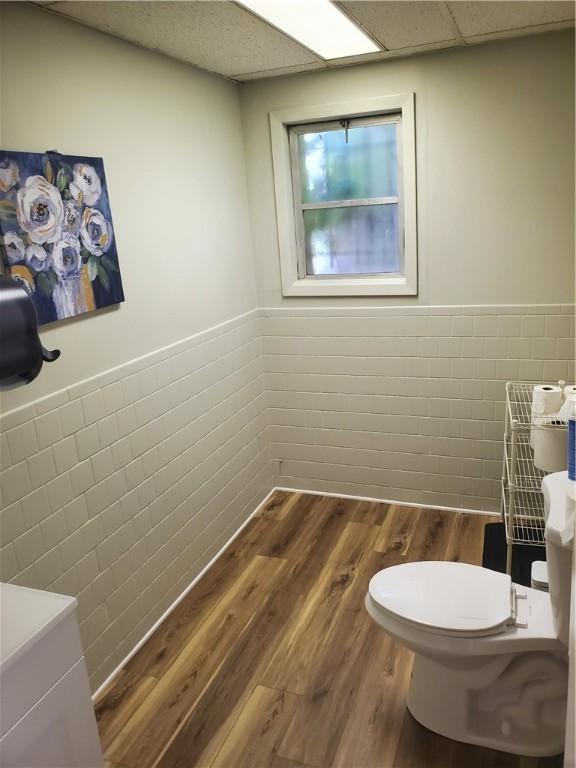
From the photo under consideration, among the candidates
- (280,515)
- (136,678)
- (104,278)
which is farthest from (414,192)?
(136,678)

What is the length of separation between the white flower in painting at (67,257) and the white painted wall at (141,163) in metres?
0.17

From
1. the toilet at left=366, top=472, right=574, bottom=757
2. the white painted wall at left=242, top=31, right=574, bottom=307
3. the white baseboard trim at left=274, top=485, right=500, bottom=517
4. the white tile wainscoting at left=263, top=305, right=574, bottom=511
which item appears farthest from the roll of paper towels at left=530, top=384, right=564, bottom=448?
the white baseboard trim at left=274, top=485, right=500, bottom=517

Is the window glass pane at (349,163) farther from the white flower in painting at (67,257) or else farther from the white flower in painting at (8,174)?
the white flower in painting at (8,174)

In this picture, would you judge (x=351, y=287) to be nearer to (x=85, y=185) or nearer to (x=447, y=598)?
(x=85, y=185)

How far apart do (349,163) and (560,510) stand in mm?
2123

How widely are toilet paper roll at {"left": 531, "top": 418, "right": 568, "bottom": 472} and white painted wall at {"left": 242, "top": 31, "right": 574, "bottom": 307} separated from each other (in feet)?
2.32

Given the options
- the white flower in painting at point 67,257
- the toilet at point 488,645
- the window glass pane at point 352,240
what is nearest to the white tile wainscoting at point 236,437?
the window glass pane at point 352,240

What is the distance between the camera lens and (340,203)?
3.08m

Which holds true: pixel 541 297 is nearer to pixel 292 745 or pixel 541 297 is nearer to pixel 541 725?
pixel 541 725

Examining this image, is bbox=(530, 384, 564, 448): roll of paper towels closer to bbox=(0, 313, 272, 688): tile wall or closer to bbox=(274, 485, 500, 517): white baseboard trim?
bbox=(274, 485, 500, 517): white baseboard trim

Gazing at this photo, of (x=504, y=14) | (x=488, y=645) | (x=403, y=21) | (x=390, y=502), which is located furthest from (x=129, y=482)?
(x=504, y=14)

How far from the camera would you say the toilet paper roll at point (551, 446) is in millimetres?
2359

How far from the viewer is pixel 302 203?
124 inches

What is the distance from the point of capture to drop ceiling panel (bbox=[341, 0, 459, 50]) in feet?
6.53
